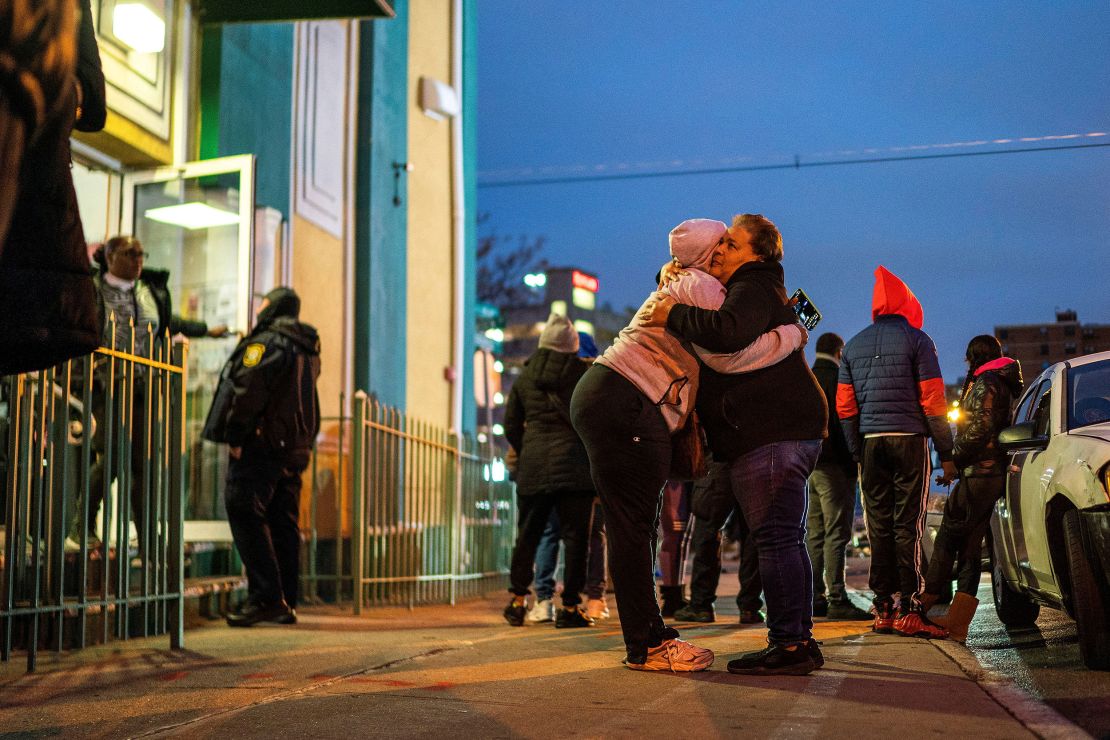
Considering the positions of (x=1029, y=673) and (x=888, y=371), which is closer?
(x=1029, y=673)

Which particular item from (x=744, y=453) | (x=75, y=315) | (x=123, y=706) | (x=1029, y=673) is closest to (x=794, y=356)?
(x=744, y=453)

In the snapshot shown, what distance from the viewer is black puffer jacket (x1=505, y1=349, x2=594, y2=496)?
7.48 m

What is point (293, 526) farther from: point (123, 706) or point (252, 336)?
point (123, 706)

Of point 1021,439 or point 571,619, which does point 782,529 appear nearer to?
point 1021,439

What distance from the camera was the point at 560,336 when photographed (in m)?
7.73

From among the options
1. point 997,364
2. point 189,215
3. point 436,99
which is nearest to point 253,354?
point 189,215

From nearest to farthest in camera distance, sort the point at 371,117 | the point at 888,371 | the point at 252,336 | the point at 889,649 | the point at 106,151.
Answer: the point at 889,649, the point at 888,371, the point at 252,336, the point at 106,151, the point at 371,117

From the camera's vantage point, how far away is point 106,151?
925cm

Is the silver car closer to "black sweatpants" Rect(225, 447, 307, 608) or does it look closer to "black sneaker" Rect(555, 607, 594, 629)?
"black sneaker" Rect(555, 607, 594, 629)

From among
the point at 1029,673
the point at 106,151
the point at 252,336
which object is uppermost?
the point at 106,151

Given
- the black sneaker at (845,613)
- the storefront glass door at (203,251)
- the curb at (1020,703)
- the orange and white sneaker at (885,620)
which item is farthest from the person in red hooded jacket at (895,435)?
the storefront glass door at (203,251)

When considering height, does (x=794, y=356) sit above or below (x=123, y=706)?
above

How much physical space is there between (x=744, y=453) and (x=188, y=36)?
6639 mm

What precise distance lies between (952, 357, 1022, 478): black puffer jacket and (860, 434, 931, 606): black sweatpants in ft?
0.75
